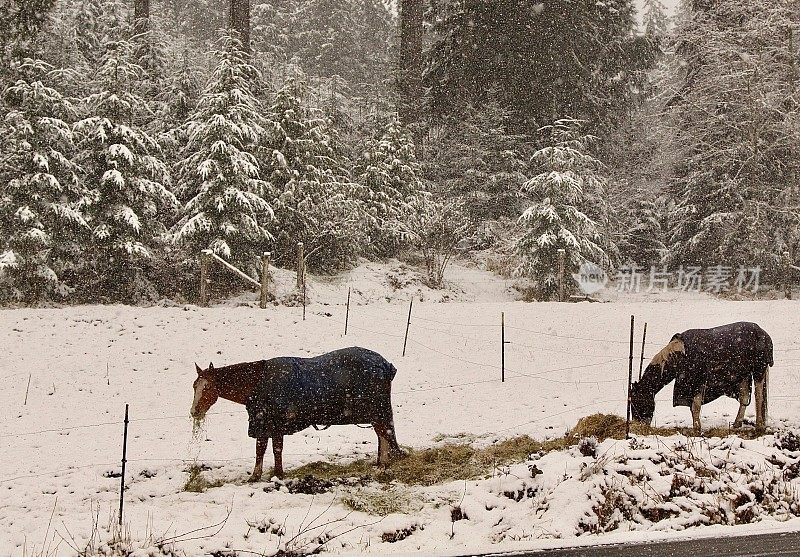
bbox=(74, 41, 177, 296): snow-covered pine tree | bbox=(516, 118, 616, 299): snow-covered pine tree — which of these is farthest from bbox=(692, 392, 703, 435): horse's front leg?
bbox=(74, 41, 177, 296): snow-covered pine tree

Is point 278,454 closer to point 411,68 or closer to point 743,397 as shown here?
point 743,397

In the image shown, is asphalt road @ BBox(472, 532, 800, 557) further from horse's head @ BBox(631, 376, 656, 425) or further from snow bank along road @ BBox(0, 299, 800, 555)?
horse's head @ BBox(631, 376, 656, 425)

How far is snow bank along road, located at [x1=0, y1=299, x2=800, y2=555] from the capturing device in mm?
7516

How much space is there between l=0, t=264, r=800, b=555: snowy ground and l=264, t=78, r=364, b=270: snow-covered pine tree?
101 inches

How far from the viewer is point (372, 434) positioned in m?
11.6

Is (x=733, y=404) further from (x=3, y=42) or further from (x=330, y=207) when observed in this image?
(x=3, y=42)

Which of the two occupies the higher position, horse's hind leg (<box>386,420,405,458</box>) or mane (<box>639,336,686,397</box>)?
mane (<box>639,336,686,397</box>)

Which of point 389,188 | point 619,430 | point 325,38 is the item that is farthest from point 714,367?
point 325,38

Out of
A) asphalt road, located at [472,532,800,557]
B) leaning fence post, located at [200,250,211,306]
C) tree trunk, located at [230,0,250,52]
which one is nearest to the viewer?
asphalt road, located at [472,532,800,557]

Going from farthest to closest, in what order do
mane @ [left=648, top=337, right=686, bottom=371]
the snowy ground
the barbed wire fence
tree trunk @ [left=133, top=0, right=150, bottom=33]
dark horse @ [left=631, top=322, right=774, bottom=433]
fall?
tree trunk @ [left=133, top=0, right=150, bottom=33], the barbed wire fence, mane @ [left=648, top=337, right=686, bottom=371], dark horse @ [left=631, top=322, right=774, bottom=433], the snowy ground

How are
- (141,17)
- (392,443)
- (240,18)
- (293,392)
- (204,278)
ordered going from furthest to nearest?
1. (240,18)
2. (141,17)
3. (204,278)
4. (392,443)
5. (293,392)

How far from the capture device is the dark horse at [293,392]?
8859mm

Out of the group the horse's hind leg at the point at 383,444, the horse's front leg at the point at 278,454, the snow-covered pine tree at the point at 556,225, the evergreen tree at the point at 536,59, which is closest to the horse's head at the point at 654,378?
the horse's hind leg at the point at 383,444

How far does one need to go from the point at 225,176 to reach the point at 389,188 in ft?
23.9
